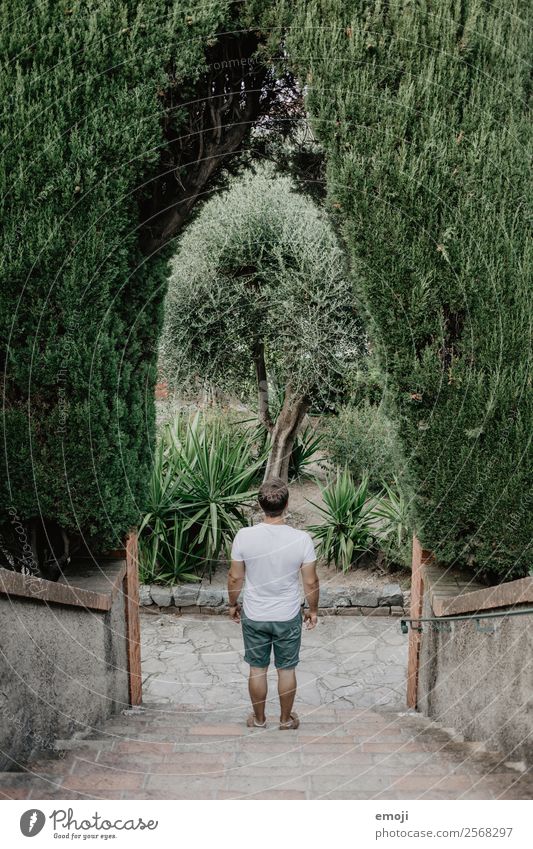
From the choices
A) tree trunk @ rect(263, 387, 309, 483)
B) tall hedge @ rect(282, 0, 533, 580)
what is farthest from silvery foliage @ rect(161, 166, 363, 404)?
tall hedge @ rect(282, 0, 533, 580)

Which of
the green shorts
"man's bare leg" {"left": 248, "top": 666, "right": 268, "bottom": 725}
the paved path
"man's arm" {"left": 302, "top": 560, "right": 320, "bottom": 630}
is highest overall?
"man's arm" {"left": 302, "top": 560, "right": 320, "bottom": 630}

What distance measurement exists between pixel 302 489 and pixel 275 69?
278 inches

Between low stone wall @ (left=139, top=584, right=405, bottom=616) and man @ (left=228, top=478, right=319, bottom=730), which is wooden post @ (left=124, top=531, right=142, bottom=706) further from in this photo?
low stone wall @ (left=139, top=584, right=405, bottom=616)

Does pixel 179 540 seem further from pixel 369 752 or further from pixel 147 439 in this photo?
pixel 369 752

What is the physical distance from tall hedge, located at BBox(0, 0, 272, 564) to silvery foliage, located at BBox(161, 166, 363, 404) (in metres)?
5.31

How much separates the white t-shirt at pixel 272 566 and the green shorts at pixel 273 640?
56 mm

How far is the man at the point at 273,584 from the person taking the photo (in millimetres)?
3707

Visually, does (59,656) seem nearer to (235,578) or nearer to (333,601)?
(235,578)

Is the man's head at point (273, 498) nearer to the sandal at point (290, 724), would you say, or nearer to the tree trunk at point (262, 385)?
the sandal at point (290, 724)

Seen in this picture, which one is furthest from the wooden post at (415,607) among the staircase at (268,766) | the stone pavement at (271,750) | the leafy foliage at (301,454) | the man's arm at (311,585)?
the leafy foliage at (301,454)

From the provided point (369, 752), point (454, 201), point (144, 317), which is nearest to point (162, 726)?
point (369, 752)

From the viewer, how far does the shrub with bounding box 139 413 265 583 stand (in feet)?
24.4

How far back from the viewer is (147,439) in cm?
475

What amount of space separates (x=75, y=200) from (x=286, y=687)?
9.77ft
